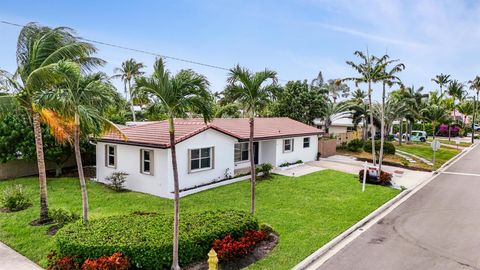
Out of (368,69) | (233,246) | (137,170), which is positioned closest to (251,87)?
(233,246)

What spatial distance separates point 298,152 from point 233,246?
57.0 ft

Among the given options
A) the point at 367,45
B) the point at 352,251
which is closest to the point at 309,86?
the point at 367,45

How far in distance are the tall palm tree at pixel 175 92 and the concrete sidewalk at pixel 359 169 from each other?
15.7 m

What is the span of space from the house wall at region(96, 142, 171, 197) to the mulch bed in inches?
278

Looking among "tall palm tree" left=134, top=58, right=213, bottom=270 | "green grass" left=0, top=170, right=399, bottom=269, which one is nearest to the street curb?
"green grass" left=0, top=170, right=399, bottom=269

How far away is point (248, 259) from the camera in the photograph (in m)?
9.09

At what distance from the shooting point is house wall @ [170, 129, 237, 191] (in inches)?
648

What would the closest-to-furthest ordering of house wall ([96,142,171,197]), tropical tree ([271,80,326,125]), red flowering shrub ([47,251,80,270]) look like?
1. red flowering shrub ([47,251,80,270])
2. house wall ([96,142,171,197])
3. tropical tree ([271,80,326,125])

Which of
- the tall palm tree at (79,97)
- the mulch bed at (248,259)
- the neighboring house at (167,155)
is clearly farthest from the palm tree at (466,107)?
the tall palm tree at (79,97)

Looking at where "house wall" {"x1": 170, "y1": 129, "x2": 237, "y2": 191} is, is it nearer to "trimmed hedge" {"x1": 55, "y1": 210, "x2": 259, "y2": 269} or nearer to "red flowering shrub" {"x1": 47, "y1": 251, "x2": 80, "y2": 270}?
"trimmed hedge" {"x1": 55, "y1": 210, "x2": 259, "y2": 269}

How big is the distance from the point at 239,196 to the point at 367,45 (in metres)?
11.3

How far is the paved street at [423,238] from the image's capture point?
30.4ft

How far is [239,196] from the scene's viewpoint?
1595cm

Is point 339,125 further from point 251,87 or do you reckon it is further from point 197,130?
point 251,87
